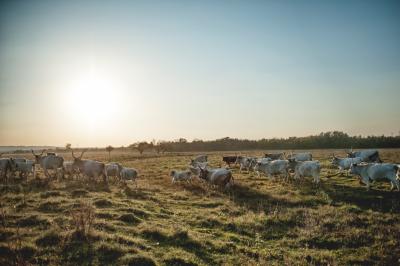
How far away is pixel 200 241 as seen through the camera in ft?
34.5

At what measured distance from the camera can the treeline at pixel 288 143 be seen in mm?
67312

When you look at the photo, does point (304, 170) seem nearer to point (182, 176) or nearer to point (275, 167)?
point (275, 167)

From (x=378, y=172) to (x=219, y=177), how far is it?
9562mm

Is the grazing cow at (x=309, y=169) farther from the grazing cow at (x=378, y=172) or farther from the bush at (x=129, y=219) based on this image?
the bush at (x=129, y=219)

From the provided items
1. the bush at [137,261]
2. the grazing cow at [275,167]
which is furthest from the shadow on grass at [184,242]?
the grazing cow at [275,167]

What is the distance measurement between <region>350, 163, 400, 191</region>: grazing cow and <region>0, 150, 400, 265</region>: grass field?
65cm

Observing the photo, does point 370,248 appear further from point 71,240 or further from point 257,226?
point 71,240

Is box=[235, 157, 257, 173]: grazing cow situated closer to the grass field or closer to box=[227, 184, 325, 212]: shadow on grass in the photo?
box=[227, 184, 325, 212]: shadow on grass

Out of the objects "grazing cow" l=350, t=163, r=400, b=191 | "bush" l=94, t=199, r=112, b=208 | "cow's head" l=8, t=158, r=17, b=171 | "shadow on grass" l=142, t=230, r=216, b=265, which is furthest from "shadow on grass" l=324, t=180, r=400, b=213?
"cow's head" l=8, t=158, r=17, b=171

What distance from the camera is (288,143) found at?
246 ft

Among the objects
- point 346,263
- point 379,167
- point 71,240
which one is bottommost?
point 346,263

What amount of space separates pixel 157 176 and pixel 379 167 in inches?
670

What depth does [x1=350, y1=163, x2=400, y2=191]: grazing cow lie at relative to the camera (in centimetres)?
1730

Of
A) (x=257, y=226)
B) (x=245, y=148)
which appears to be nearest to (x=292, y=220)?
(x=257, y=226)
